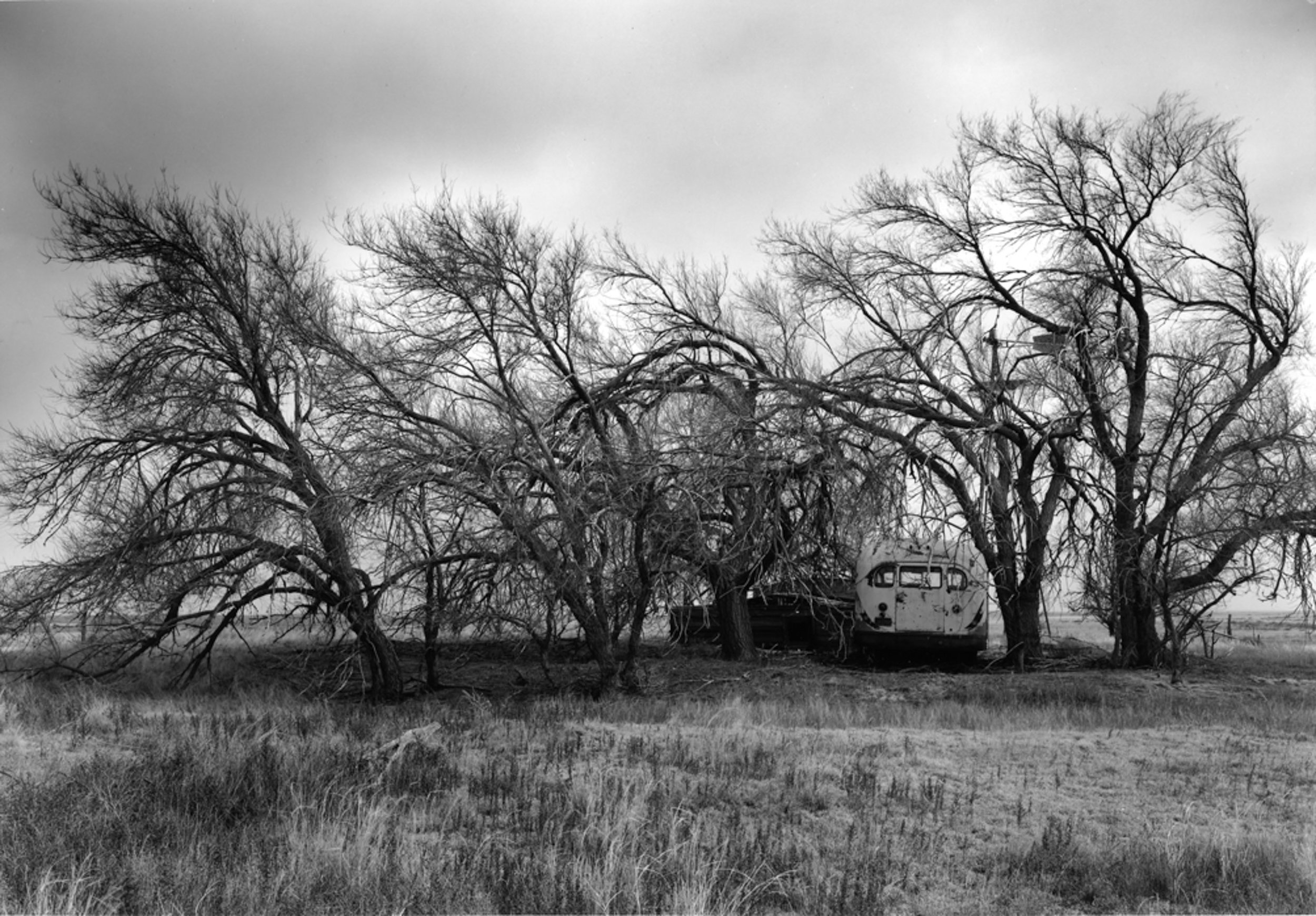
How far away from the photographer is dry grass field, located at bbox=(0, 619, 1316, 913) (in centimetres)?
611

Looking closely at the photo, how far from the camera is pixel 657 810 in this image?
796 centimetres

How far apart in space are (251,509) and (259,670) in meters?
6.27

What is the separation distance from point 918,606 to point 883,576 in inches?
36.2

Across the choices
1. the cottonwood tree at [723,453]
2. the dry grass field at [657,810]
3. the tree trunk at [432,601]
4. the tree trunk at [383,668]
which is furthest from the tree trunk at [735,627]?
the dry grass field at [657,810]

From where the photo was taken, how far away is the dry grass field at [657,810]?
611 cm

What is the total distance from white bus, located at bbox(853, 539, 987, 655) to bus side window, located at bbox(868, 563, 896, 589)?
0.01 meters

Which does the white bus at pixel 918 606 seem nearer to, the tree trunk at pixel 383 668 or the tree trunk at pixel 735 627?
the tree trunk at pixel 735 627

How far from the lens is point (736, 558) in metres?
18.7

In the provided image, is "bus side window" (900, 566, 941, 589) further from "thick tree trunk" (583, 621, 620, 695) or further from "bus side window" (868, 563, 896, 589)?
"thick tree trunk" (583, 621, 620, 695)

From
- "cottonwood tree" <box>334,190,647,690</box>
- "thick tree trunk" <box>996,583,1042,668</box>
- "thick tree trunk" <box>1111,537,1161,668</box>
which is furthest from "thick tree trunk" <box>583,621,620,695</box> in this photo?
"thick tree trunk" <box>1111,537,1161,668</box>

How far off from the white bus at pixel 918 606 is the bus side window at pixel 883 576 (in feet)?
0.04

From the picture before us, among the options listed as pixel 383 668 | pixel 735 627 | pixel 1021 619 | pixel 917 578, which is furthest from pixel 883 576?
pixel 383 668

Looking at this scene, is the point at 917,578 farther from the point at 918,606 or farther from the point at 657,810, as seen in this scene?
the point at 657,810

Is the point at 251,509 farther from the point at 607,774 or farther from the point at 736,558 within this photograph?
the point at 607,774
